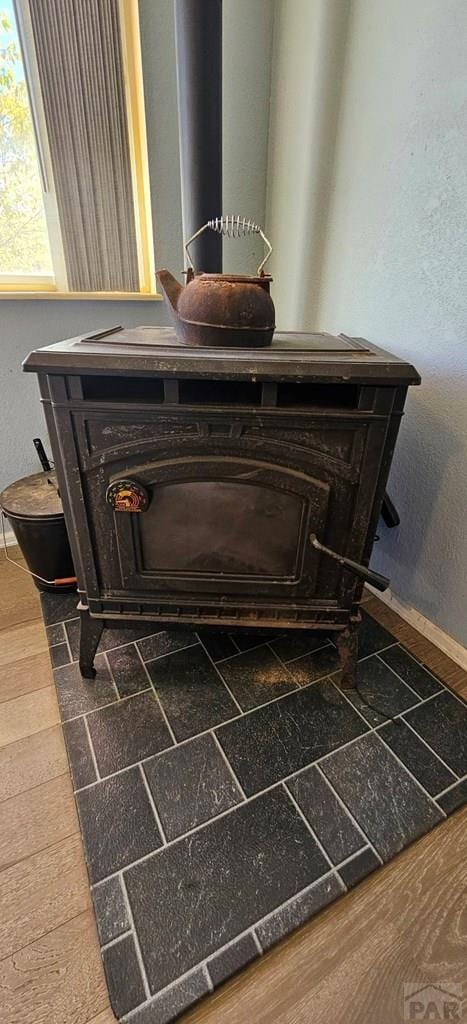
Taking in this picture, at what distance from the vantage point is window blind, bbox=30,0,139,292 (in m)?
1.30

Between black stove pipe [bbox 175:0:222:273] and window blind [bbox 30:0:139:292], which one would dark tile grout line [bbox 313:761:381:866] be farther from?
window blind [bbox 30:0:139:292]

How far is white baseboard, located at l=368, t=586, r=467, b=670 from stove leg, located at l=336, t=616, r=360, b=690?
36cm

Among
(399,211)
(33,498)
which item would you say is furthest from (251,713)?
(399,211)

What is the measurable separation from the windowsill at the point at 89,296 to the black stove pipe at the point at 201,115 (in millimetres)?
369

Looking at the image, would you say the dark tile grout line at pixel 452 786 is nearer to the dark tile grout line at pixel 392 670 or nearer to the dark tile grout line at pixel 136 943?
the dark tile grout line at pixel 392 670

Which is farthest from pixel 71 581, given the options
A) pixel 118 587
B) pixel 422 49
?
pixel 422 49

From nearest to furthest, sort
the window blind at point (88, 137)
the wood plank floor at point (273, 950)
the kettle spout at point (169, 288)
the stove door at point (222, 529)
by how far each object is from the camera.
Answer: the wood plank floor at point (273, 950), the stove door at point (222, 529), the kettle spout at point (169, 288), the window blind at point (88, 137)

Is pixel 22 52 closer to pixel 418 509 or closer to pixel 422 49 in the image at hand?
pixel 422 49

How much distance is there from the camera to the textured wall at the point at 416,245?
1.08 m

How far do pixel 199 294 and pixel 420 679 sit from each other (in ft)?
3.85

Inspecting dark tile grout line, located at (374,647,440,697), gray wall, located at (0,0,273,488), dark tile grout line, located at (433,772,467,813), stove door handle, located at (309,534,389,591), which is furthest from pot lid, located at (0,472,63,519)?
dark tile grout line, located at (433,772,467,813)

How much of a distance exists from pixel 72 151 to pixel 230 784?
1.88 meters

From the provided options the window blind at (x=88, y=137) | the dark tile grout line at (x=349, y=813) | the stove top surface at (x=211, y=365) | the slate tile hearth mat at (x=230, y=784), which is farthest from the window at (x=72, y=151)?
the dark tile grout line at (x=349, y=813)

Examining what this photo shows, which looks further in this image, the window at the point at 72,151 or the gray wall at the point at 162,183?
the gray wall at the point at 162,183
